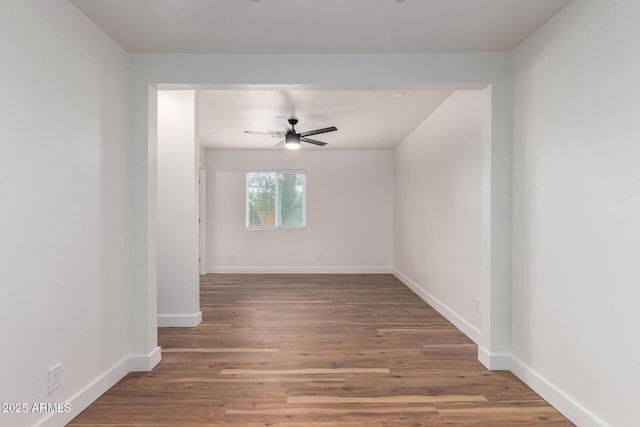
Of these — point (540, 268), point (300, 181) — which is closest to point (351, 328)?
point (540, 268)

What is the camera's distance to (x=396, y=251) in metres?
6.49

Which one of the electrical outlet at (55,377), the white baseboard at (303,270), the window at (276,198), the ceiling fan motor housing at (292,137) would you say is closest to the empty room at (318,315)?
the electrical outlet at (55,377)

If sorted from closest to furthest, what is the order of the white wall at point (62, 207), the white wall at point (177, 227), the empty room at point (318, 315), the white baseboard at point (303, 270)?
the white wall at point (62, 207) → the empty room at point (318, 315) → the white wall at point (177, 227) → the white baseboard at point (303, 270)

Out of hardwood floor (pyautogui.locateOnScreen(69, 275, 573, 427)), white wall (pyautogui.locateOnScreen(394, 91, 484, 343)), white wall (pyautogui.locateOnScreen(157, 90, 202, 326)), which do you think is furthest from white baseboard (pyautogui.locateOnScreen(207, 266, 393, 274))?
white wall (pyautogui.locateOnScreen(157, 90, 202, 326))

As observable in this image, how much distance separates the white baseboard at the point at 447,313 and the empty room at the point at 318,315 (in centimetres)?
4

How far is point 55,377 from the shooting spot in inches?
72.1

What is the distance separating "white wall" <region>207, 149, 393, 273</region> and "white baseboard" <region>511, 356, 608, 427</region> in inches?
170

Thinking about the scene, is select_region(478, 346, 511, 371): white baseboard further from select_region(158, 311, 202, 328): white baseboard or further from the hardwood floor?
select_region(158, 311, 202, 328): white baseboard

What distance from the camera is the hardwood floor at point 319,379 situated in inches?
77.9

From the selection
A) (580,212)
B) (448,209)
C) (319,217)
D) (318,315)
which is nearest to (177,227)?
(318,315)

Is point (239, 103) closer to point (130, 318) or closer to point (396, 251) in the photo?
point (130, 318)

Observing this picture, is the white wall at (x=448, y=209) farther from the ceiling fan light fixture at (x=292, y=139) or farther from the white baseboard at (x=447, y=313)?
the ceiling fan light fixture at (x=292, y=139)

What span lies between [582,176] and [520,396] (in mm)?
1452

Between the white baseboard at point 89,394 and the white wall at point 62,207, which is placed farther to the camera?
the white baseboard at point 89,394
